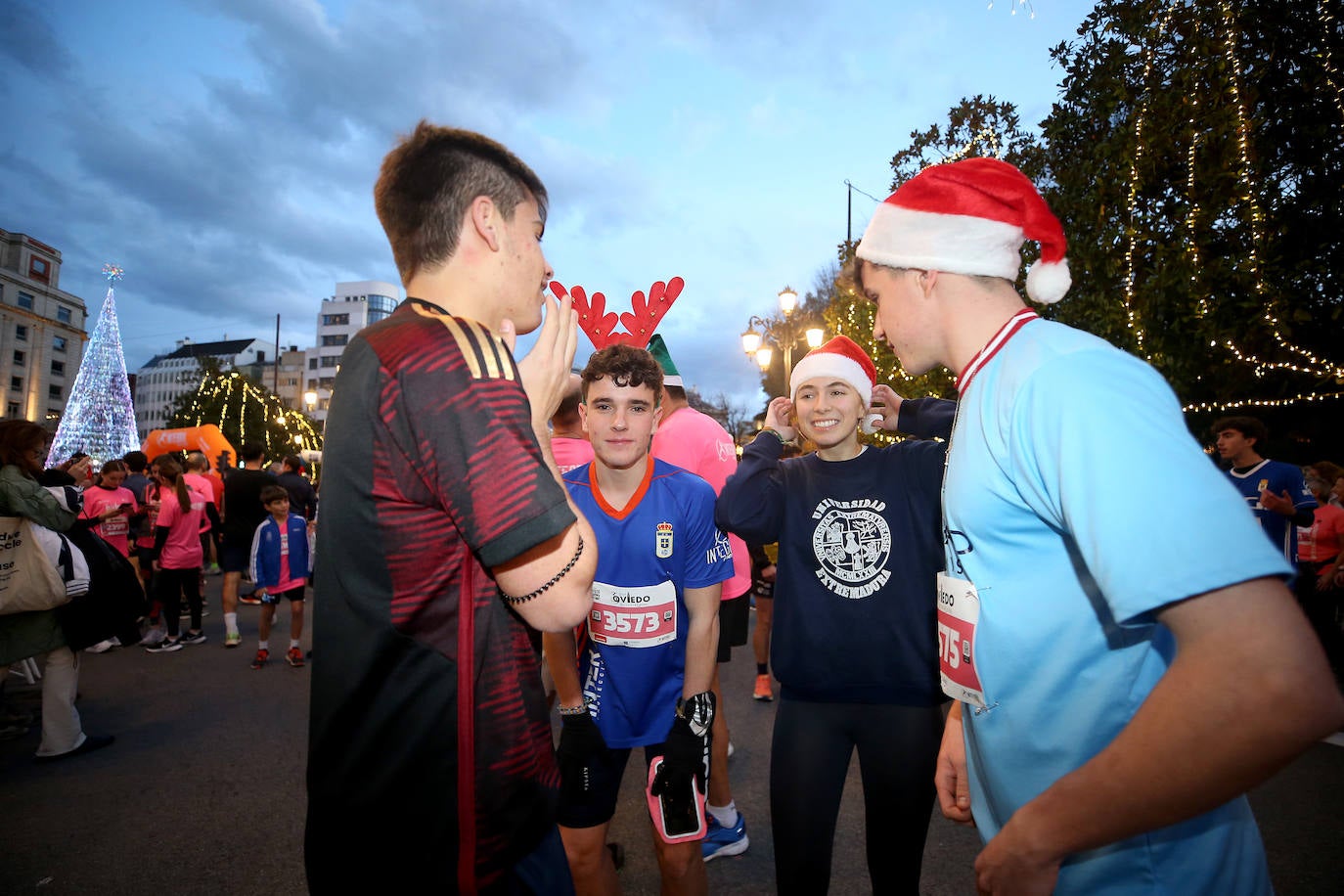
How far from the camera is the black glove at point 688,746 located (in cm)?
239

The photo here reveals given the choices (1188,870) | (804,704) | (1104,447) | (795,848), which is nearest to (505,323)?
(1104,447)

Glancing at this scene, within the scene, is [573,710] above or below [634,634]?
below

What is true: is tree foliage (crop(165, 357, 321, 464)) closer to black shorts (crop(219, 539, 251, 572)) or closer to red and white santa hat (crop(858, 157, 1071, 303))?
black shorts (crop(219, 539, 251, 572))

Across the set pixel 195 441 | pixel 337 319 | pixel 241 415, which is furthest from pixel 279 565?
pixel 337 319

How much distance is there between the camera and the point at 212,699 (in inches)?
244

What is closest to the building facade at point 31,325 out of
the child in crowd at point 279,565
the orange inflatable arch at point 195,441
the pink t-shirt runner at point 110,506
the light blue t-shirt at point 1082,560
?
the orange inflatable arch at point 195,441

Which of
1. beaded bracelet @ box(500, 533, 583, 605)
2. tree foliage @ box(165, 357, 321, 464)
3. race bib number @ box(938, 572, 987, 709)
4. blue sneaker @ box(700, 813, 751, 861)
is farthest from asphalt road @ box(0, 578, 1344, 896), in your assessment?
tree foliage @ box(165, 357, 321, 464)

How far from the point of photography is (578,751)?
2.37 m

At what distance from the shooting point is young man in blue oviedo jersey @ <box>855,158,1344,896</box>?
814 millimetres

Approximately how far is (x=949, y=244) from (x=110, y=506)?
9.89 metres

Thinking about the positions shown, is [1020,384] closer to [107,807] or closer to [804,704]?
[804,704]

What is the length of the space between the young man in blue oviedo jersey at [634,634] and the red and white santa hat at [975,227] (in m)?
1.46

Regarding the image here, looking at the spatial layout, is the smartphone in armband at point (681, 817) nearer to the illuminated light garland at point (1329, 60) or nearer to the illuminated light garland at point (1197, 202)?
the illuminated light garland at point (1197, 202)

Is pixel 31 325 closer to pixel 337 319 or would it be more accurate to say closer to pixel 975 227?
pixel 337 319
